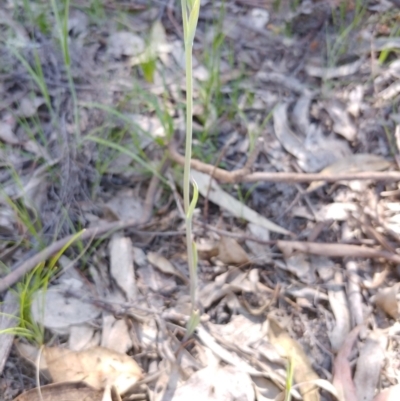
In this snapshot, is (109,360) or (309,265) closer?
(109,360)

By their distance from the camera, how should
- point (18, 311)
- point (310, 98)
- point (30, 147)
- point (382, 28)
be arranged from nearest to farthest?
1. point (18, 311)
2. point (30, 147)
3. point (310, 98)
4. point (382, 28)

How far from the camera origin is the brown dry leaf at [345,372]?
1079 millimetres

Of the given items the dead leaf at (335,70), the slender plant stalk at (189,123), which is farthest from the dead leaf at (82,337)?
the dead leaf at (335,70)

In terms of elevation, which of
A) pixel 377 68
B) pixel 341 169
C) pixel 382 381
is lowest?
pixel 382 381

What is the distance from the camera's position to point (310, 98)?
1.68 meters

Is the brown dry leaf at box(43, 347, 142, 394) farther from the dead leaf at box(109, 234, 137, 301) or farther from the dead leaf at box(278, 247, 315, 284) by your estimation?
the dead leaf at box(278, 247, 315, 284)

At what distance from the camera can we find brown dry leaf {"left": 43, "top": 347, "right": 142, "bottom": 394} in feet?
3.60

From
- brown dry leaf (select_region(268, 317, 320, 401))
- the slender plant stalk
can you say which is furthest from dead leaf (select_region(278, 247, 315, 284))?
the slender plant stalk

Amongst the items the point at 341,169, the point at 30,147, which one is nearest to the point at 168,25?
the point at 30,147

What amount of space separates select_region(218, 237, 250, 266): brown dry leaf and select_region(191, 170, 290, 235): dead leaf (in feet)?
0.37

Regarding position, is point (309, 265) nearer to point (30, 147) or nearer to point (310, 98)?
point (310, 98)

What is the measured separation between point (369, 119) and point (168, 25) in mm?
809

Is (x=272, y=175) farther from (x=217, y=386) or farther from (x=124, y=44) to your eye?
(x=124, y=44)

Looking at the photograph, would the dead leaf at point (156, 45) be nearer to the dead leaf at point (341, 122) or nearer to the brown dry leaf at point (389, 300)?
the dead leaf at point (341, 122)
